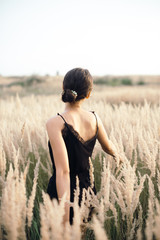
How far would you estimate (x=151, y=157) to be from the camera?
1412mm

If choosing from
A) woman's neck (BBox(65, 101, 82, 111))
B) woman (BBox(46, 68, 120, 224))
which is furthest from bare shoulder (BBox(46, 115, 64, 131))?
woman's neck (BBox(65, 101, 82, 111))

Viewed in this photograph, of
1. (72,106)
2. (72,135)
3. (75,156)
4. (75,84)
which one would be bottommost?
(75,156)

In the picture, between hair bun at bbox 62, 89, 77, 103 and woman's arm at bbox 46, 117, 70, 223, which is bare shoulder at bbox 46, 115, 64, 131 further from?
hair bun at bbox 62, 89, 77, 103

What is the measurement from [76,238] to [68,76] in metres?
0.94

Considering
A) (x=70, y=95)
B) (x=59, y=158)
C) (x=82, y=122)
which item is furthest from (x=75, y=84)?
(x=59, y=158)

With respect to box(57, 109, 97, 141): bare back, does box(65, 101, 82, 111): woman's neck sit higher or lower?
higher

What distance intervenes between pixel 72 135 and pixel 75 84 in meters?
0.32

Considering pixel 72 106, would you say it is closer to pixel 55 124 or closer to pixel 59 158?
pixel 55 124

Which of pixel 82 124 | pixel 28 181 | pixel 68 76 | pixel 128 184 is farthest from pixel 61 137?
pixel 28 181

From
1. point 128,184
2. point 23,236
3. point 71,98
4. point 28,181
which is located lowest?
point 28,181

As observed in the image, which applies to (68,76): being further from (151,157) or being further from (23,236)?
(23,236)

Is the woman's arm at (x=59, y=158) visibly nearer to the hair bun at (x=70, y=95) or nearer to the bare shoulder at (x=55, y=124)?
the bare shoulder at (x=55, y=124)

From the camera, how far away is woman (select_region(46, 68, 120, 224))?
4.23ft

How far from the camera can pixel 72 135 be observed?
4.58 ft
